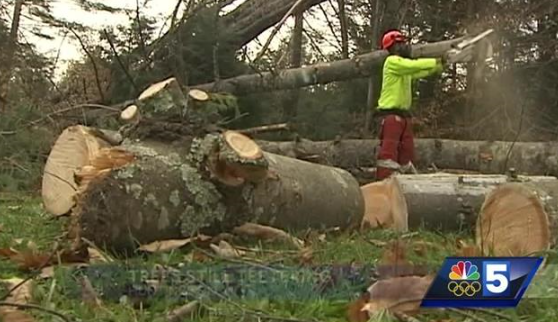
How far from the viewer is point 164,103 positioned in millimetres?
5082

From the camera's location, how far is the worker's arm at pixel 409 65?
326 inches

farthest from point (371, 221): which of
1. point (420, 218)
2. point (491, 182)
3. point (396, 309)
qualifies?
point (396, 309)

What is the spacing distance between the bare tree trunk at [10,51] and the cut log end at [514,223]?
6945 millimetres

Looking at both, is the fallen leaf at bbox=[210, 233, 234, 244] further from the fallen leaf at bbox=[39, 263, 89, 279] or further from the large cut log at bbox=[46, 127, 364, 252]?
the fallen leaf at bbox=[39, 263, 89, 279]

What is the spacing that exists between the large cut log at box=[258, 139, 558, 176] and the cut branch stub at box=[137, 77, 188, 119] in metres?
2.98

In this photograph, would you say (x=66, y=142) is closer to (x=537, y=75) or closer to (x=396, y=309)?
(x=396, y=309)

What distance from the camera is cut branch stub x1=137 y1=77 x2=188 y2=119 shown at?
16.6ft

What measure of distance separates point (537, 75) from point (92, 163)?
8.47 meters

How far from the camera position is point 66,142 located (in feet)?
17.9

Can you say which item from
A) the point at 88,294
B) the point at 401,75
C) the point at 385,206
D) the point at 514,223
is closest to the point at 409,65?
the point at 401,75

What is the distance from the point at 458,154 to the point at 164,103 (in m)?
4.78

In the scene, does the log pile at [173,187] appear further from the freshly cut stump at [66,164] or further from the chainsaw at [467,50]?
the chainsaw at [467,50]

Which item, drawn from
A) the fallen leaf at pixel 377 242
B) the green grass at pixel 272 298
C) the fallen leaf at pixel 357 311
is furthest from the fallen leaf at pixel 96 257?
the fallen leaf at pixel 377 242

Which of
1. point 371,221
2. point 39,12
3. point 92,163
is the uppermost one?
point 39,12
